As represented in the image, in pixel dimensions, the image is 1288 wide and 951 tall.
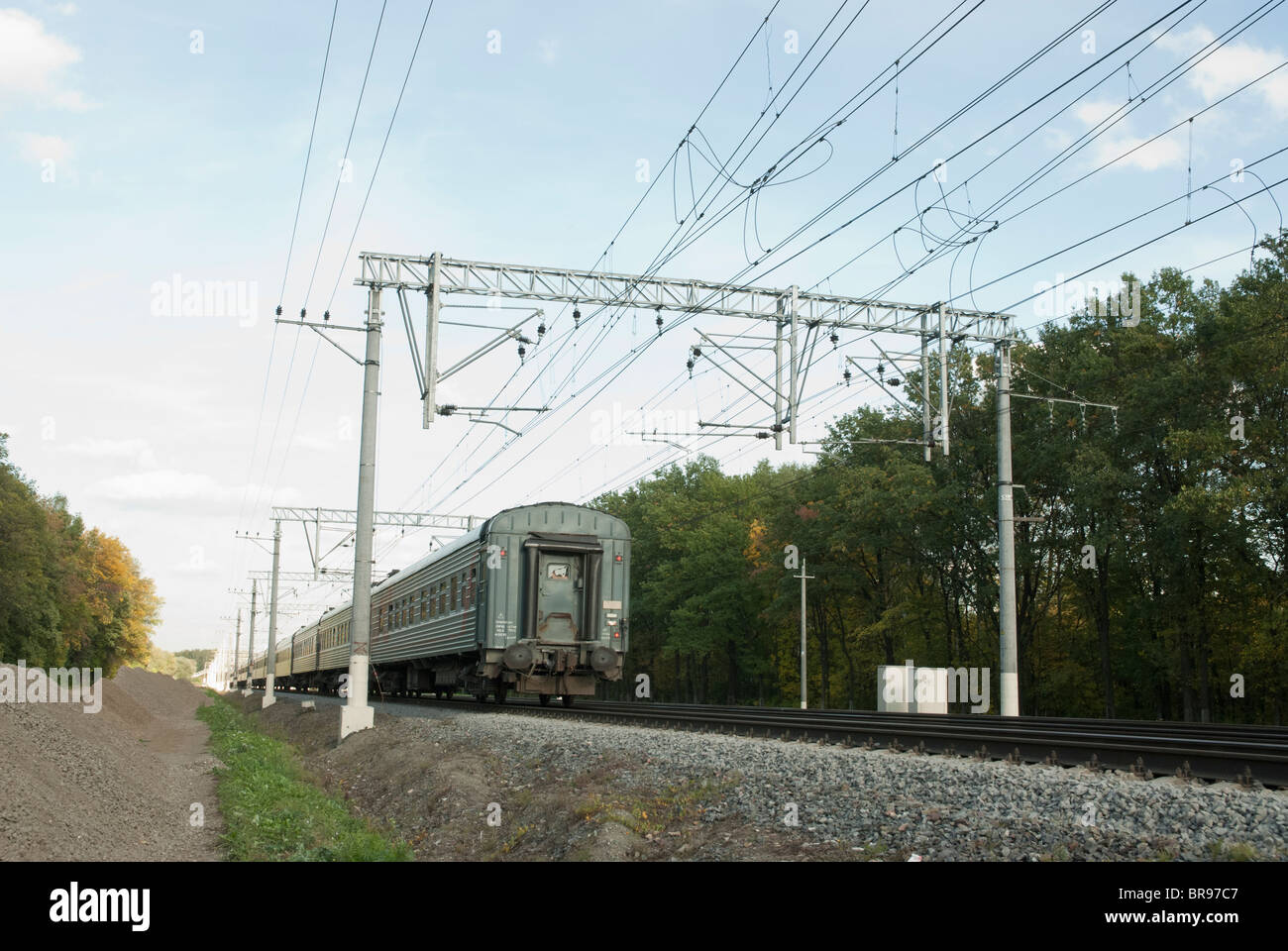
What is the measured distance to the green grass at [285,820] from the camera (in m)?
10.0

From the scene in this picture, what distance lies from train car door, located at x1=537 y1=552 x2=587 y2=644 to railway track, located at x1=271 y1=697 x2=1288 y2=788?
4.16m

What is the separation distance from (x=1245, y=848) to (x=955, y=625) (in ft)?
140

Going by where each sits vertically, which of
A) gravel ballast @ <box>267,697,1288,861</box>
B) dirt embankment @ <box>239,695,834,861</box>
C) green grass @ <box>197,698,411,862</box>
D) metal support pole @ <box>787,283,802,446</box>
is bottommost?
green grass @ <box>197,698,411,862</box>

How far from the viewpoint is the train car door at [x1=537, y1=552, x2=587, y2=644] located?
22266 millimetres

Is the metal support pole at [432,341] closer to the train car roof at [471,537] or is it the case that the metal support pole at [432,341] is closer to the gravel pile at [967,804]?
the train car roof at [471,537]

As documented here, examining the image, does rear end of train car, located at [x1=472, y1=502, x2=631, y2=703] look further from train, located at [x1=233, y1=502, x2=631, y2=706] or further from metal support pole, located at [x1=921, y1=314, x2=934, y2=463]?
metal support pole, located at [x1=921, y1=314, x2=934, y2=463]

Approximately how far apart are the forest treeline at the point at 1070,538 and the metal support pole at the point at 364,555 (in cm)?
1294

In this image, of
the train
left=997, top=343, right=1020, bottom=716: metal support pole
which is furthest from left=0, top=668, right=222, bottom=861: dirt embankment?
left=997, top=343, right=1020, bottom=716: metal support pole

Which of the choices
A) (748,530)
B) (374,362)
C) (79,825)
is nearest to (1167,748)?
(79,825)

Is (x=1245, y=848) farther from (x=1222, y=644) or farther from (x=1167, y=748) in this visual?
(x=1222, y=644)

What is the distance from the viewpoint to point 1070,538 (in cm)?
4059

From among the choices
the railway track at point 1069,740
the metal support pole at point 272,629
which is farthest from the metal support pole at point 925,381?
the metal support pole at point 272,629

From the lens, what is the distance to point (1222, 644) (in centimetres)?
3316
